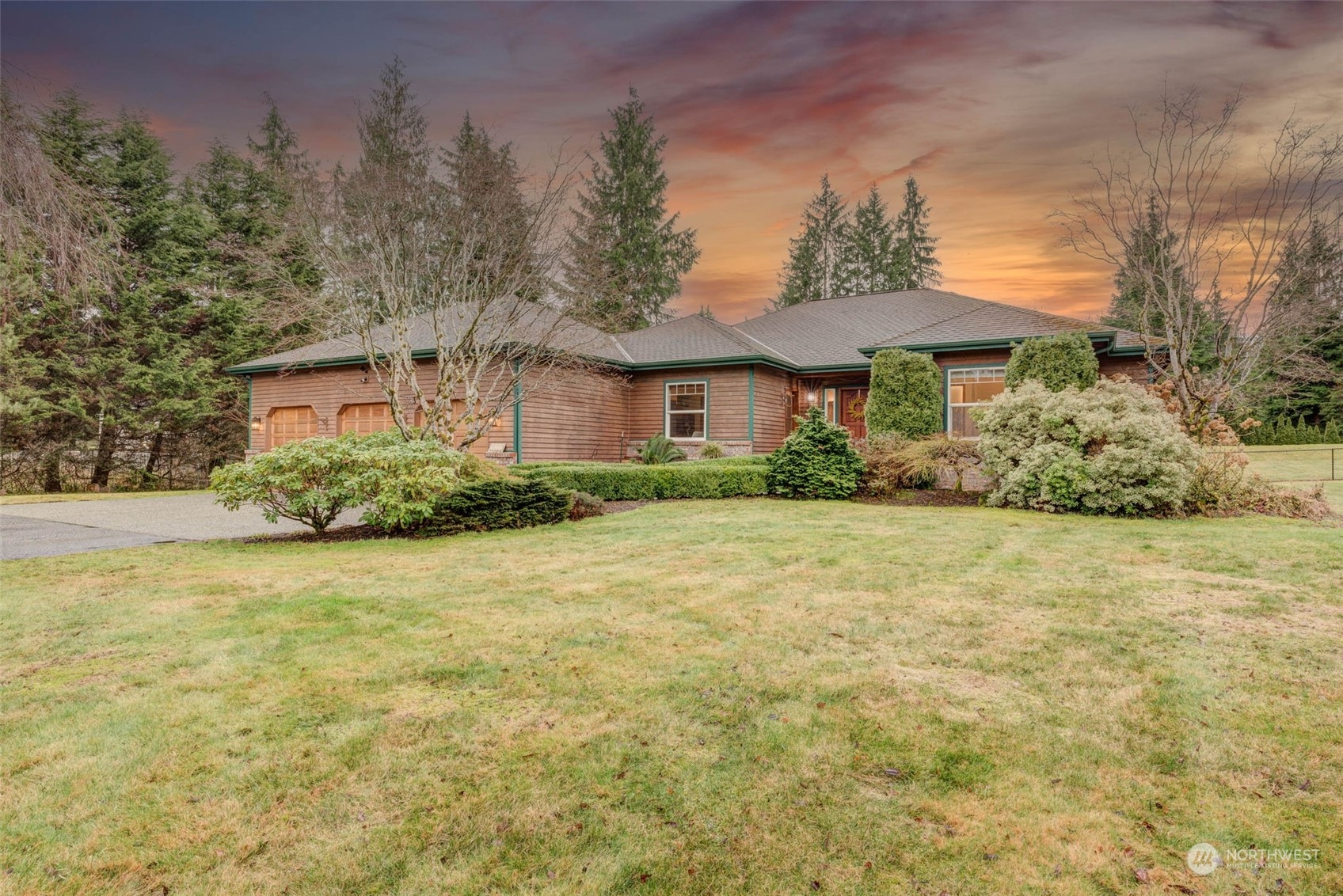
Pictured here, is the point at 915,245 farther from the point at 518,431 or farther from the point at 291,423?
the point at 291,423

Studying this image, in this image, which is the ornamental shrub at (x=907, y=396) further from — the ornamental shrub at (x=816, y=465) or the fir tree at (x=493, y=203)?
the fir tree at (x=493, y=203)

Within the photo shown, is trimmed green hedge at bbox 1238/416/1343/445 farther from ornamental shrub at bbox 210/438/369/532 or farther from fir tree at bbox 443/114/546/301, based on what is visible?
ornamental shrub at bbox 210/438/369/532

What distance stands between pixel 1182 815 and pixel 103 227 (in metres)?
7.43

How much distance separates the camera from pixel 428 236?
10453 millimetres

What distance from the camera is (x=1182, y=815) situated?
210 cm

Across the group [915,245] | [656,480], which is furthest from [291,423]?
[915,245]

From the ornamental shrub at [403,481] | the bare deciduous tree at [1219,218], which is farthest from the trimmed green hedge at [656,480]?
the bare deciduous tree at [1219,218]

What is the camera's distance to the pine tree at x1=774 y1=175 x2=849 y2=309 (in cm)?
3572

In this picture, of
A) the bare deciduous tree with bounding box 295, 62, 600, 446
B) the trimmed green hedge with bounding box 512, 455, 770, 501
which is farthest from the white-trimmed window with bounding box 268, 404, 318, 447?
the trimmed green hedge with bounding box 512, 455, 770, 501

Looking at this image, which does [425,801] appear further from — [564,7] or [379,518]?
[564,7]

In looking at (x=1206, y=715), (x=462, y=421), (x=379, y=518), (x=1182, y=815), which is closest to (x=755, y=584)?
(x=1206, y=715)

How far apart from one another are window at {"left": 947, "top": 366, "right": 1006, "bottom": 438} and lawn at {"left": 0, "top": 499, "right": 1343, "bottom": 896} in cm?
1032

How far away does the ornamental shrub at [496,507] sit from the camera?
26.2ft

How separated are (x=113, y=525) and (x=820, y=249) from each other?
33437 mm
